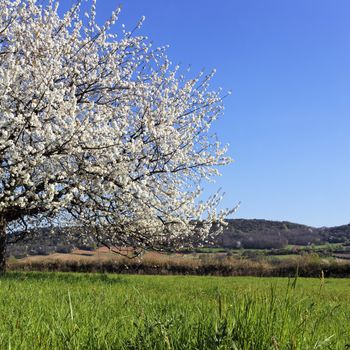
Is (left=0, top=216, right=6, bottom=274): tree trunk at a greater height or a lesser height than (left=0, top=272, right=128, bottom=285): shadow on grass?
greater

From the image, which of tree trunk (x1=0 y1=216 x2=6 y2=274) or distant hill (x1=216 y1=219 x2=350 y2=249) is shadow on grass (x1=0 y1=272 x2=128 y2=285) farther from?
distant hill (x1=216 y1=219 x2=350 y2=249)

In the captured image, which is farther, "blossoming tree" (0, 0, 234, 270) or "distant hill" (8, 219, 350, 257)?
"distant hill" (8, 219, 350, 257)

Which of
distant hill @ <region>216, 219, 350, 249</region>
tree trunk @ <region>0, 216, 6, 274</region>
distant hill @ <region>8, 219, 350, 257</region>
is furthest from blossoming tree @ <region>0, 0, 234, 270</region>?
distant hill @ <region>216, 219, 350, 249</region>

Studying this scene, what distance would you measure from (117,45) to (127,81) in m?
1.30

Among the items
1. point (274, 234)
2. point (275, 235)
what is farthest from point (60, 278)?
point (274, 234)

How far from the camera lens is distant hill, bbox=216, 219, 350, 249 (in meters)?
111

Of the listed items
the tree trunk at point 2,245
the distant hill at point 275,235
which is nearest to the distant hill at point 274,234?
the distant hill at point 275,235

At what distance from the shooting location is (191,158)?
1748 centimetres

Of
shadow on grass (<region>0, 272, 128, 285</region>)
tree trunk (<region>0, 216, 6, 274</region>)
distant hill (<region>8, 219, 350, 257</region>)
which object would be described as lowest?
shadow on grass (<region>0, 272, 128, 285</region>)

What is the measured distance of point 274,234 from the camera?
398 ft

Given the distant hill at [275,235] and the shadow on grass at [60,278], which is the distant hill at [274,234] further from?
the shadow on grass at [60,278]

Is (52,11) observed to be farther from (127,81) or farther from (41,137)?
(41,137)

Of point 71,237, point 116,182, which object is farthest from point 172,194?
point 71,237

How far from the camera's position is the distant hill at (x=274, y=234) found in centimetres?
11112
